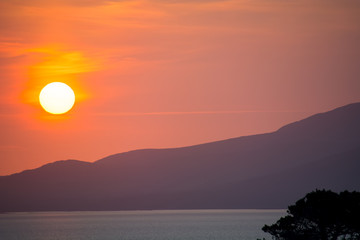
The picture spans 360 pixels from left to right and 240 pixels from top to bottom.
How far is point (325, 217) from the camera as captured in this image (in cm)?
7131

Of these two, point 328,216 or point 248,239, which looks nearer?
point 328,216

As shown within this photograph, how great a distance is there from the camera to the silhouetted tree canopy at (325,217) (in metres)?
70.6

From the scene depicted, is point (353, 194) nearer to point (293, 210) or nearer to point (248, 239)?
point (293, 210)

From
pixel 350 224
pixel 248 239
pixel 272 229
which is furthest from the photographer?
pixel 248 239

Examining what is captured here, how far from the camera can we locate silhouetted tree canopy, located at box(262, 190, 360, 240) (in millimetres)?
70625

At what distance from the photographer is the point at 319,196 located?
71.7 meters

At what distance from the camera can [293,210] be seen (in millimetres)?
73750

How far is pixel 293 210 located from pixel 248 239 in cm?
12843

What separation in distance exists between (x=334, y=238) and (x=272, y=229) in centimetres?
727

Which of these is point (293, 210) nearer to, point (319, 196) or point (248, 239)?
point (319, 196)

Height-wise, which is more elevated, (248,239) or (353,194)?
(248,239)

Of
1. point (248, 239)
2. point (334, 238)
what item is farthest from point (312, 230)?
point (248, 239)

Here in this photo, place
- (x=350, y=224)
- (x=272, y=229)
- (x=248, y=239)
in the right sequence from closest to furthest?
(x=350, y=224) → (x=272, y=229) → (x=248, y=239)

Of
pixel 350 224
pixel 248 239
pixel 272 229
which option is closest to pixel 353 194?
pixel 350 224
